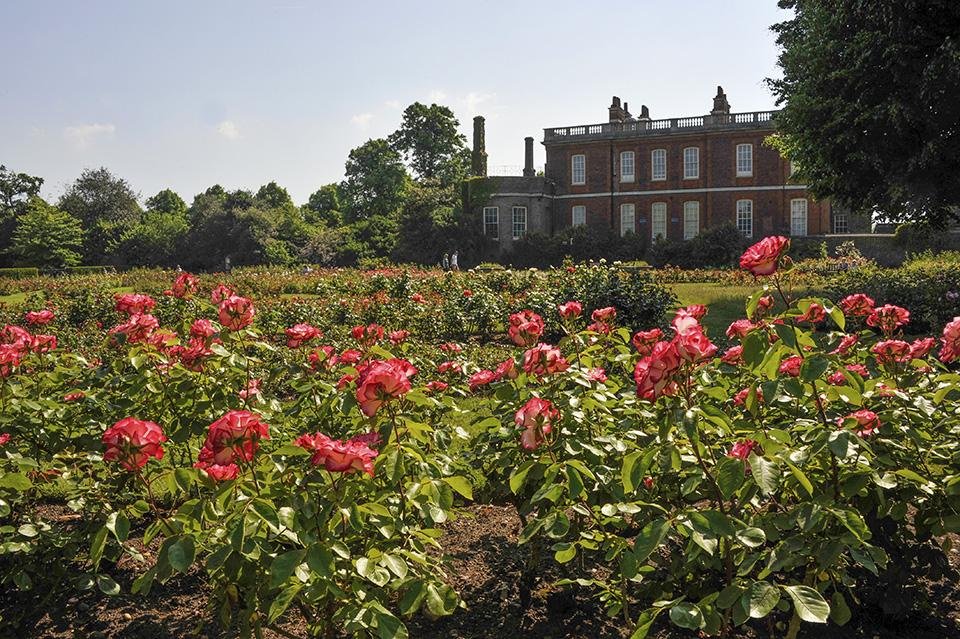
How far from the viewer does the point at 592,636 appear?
3.02 m

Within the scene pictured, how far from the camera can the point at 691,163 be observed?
39.9m

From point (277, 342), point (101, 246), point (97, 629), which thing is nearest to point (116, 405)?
point (97, 629)

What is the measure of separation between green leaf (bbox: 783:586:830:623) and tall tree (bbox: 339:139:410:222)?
56022 millimetres

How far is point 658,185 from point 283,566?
4050 centimetres

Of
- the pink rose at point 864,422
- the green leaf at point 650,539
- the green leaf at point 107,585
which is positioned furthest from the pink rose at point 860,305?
the green leaf at point 107,585

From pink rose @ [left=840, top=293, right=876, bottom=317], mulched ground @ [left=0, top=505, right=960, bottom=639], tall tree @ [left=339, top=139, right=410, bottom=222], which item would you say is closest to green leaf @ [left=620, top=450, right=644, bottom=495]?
mulched ground @ [left=0, top=505, right=960, bottom=639]

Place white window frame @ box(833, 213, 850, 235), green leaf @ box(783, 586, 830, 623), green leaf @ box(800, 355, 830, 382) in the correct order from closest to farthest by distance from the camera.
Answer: green leaf @ box(783, 586, 830, 623)
green leaf @ box(800, 355, 830, 382)
white window frame @ box(833, 213, 850, 235)

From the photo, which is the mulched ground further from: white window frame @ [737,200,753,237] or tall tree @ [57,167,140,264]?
tall tree @ [57,167,140,264]

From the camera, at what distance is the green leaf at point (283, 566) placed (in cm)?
201

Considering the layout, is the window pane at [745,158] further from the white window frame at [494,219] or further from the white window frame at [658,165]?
the white window frame at [494,219]

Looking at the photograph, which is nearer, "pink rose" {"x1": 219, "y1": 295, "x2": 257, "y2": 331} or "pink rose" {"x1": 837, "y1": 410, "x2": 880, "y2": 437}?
"pink rose" {"x1": 837, "y1": 410, "x2": 880, "y2": 437}

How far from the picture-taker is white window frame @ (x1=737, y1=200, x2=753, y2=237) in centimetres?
3881

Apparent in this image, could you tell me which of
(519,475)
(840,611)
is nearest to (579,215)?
(519,475)

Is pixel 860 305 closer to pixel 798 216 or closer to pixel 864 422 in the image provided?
pixel 864 422
